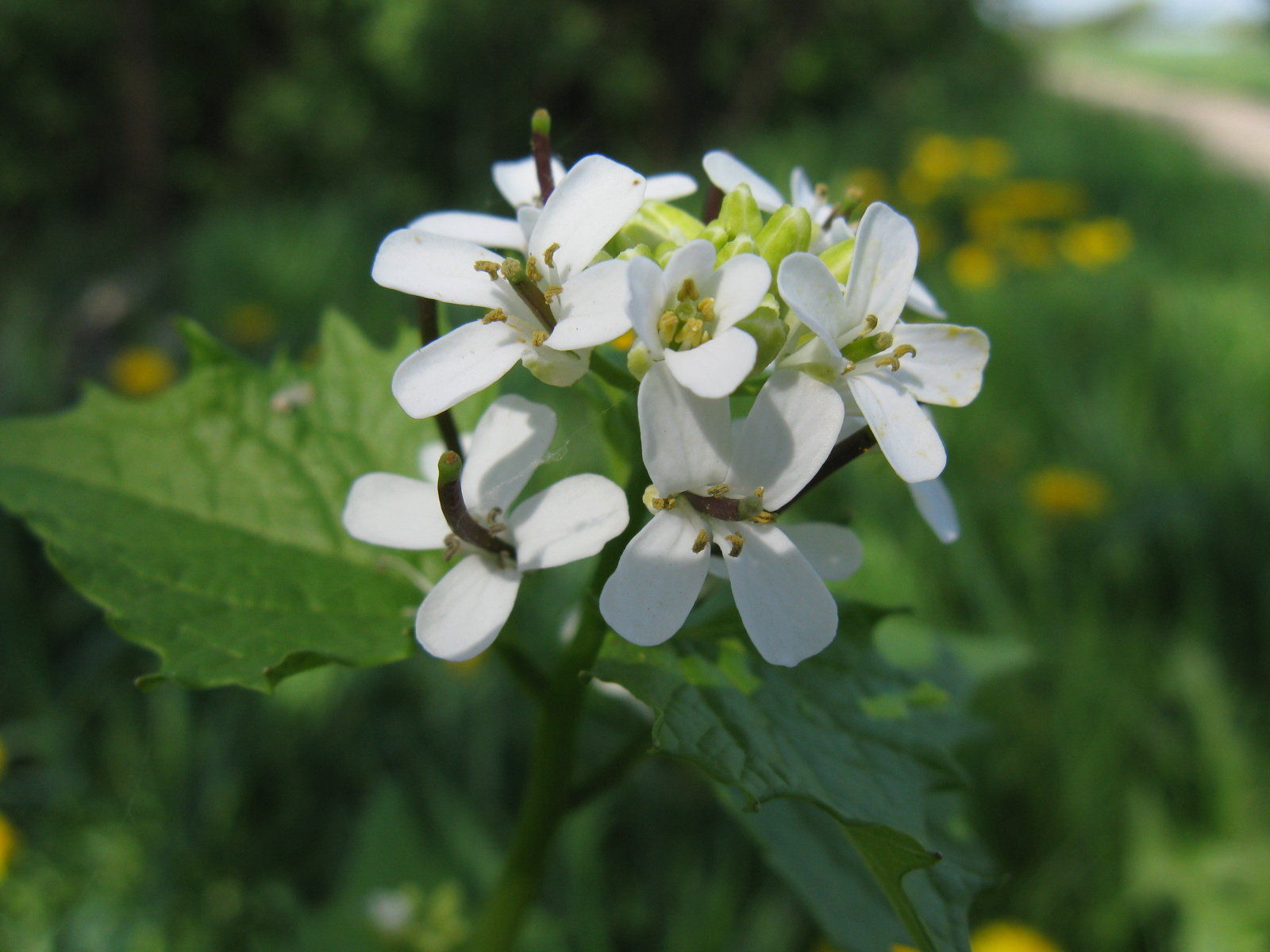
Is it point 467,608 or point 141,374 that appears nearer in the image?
point 467,608

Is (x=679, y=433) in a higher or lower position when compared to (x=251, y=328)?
higher

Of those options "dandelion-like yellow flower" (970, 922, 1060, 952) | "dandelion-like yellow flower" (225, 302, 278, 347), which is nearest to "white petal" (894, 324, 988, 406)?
"dandelion-like yellow flower" (970, 922, 1060, 952)

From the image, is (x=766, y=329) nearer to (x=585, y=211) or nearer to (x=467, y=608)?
(x=585, y=211)

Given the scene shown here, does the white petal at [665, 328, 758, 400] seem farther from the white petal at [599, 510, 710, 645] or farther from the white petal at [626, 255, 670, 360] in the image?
the white petal at [599, 510, 710, 645]

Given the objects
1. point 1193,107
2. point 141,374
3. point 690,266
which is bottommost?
point 1193,107

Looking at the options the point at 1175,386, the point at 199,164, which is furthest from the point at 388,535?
the point at 199,164

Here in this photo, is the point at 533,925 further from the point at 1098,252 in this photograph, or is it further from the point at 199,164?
the point at 199,164

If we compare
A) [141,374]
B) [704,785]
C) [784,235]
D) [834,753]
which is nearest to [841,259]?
[784,235]

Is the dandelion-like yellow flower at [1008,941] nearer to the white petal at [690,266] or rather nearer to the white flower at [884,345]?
the white flower at [884,345]
